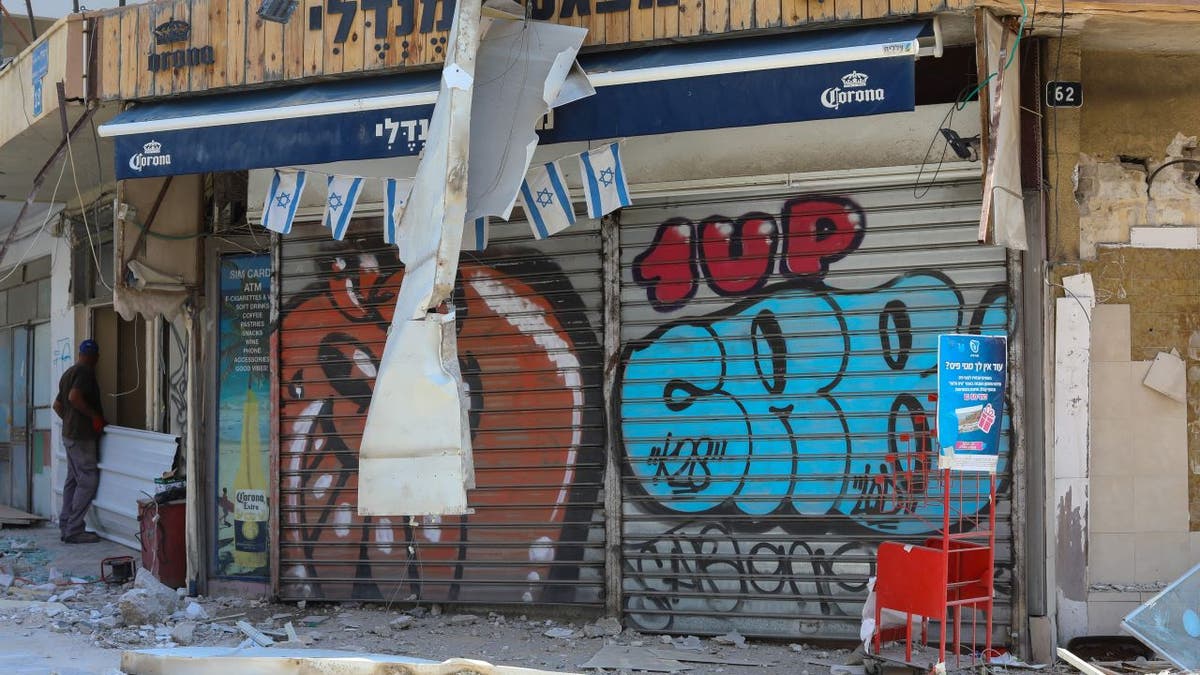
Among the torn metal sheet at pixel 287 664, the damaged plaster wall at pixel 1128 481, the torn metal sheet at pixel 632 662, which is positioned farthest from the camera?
the damaged plaster wall at pixel 1128 481

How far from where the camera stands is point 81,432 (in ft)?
38.4

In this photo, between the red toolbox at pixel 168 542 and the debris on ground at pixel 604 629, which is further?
the red toolbox at pixel 168 542

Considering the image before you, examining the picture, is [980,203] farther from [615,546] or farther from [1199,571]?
[615,546]

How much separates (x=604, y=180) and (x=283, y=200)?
2317mm

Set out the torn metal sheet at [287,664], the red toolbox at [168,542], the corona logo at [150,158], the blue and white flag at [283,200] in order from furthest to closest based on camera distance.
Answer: the red toolbox at [168,542], the blue and white flag at [283,200], the corona logo at [150,158], the torn metal sheet at [287,664]

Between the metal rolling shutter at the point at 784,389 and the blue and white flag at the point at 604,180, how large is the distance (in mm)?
554

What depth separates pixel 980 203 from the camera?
688cm

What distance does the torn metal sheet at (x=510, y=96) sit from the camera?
21.0 ft

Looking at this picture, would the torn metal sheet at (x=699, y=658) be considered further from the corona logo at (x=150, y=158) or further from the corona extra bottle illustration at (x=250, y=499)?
the corona logo at (x=150, y=158)

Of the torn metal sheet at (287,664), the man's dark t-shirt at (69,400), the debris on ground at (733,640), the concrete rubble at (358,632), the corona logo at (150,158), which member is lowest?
the concrete rubble at (358,632)

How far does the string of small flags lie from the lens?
6.99m

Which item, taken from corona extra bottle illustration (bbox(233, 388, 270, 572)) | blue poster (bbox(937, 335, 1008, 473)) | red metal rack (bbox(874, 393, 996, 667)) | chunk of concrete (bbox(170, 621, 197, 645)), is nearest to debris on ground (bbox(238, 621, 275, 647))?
chunk of concrete (bbox(170, 621, 197, 645))

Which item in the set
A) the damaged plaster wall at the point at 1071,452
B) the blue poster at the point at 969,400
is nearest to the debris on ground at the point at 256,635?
the blue poster at the point at 969,400

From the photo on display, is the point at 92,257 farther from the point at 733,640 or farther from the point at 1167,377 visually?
the point at 1167,377
